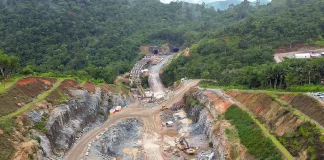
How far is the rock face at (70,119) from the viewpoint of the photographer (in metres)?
47.1

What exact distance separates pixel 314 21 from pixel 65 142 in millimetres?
105998

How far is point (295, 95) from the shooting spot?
50156 millimetres

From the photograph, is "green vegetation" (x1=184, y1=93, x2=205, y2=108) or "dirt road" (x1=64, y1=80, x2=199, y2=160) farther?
"green vegetation" (x1=184, y1=93, x2=205, y2=108)

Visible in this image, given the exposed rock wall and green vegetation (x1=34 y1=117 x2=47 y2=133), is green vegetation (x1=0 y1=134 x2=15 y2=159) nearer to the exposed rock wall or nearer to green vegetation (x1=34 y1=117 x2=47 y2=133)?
green vegetation (x1=34 y1=117 x2=47 y2=133)

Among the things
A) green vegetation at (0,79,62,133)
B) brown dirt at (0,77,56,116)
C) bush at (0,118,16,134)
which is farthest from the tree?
bush at (0,118,16,134)

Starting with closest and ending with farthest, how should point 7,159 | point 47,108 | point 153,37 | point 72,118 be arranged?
point 7,159
point 47,108
point 72,118
point 153,37

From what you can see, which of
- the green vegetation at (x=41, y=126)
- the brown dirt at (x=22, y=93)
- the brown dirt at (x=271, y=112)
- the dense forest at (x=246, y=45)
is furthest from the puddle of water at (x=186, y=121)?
the green vegetation at (x=41, y=126)

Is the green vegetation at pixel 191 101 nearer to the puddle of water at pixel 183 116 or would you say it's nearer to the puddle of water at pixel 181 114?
the puddle of water at pixel 181 114

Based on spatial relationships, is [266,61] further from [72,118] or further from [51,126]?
[51,126]

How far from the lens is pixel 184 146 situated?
5781 cm

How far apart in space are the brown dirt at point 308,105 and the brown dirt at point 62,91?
147 feet

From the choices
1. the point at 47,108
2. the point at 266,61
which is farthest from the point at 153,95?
the point at 47,108

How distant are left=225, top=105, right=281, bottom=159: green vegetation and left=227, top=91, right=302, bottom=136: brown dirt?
2188 millimetres

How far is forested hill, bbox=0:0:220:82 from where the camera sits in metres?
108
